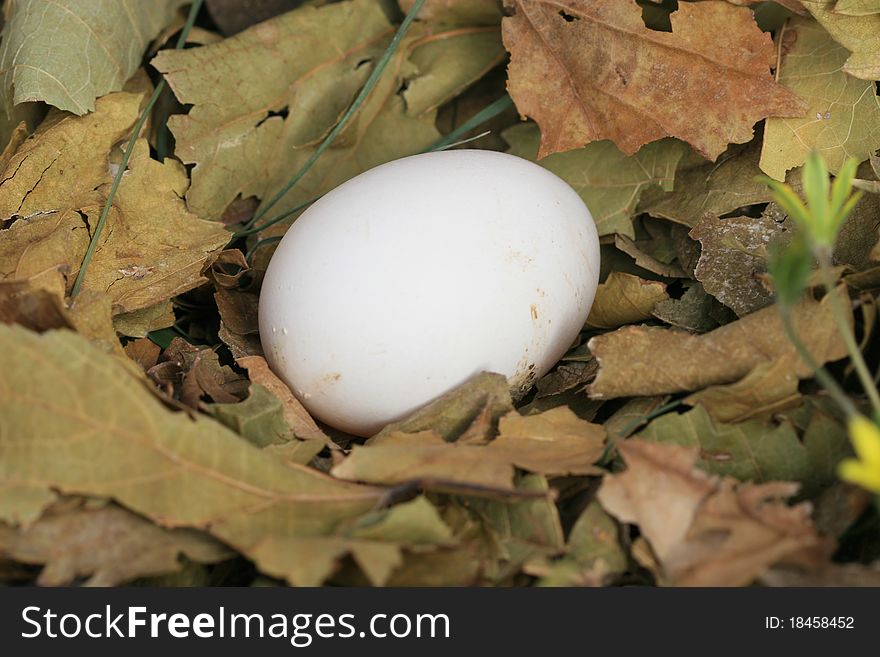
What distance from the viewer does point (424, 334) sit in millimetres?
1085

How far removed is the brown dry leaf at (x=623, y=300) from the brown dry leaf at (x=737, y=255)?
0.22ft

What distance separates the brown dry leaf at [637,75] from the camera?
4.19ft

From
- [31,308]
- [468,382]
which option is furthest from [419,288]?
[31,308]

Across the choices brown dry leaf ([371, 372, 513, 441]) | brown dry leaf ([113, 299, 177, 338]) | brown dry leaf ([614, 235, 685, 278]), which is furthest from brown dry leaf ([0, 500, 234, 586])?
brown dry leaf ([614, 235, 685, 278])

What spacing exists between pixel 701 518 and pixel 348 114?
865 mm

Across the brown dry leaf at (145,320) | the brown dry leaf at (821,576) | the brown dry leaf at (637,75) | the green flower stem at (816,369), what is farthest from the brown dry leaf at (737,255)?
the brown dry leaf at (145,320)

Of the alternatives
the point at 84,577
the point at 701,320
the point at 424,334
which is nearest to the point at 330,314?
the point at 424,334

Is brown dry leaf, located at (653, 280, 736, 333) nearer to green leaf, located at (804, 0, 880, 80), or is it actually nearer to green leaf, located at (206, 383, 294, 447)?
green leaf, located at (804, 0, 880, 80)

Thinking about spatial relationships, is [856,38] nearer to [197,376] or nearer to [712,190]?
[712,190]

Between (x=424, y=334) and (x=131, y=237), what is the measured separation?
0.52 meters

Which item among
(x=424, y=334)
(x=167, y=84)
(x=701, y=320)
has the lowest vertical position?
(x=701, y=320)

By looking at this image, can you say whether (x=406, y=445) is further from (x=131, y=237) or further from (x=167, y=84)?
(x=167, y=84)

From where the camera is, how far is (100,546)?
87 cm

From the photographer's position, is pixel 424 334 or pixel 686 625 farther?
pixel 424 334
